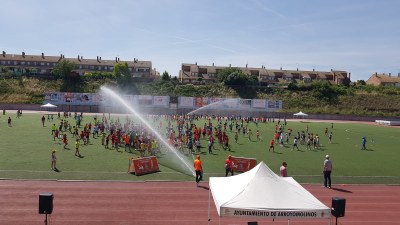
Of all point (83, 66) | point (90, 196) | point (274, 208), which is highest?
point (83, 66)

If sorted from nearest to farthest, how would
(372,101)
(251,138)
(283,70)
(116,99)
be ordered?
1. (251,138)
2. (116,99)
3. (372,101)
4. (283,70)

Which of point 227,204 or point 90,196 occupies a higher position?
point 227,204

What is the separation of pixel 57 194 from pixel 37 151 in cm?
1098

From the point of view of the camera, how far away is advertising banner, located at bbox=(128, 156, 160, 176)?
2045 cm

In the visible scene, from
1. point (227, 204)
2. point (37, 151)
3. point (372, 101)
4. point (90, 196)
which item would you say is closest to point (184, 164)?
point (90, 196)

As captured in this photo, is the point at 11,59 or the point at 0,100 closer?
the point at 0,100

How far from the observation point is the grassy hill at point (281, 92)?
255ft

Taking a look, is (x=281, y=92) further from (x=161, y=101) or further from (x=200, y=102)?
(x=161, y=101)

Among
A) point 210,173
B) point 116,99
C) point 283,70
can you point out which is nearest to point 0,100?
point 116,99

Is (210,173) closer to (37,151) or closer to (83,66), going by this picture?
(37,151)

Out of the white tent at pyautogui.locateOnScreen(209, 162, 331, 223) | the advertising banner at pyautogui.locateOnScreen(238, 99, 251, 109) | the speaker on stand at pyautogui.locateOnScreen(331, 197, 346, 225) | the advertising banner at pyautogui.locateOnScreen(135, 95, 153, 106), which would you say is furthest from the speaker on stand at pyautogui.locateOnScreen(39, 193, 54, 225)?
the advertising banner at pyautogui.locateOnScreen(238, 99, 251, 109)

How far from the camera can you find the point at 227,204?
989 centimetres

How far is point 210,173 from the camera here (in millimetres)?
21328

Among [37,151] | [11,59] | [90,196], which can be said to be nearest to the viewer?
[90,196]
